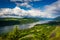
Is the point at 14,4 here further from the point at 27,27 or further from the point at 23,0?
the point at 27,27

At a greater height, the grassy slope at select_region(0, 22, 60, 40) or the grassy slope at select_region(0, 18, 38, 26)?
the grassy slope at select_region(0, 18, 38, 26)

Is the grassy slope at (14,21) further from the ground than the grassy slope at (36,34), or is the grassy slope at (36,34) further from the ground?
the grassy slope at (14,21)

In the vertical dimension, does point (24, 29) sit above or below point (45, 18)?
below

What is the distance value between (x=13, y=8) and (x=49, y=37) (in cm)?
84

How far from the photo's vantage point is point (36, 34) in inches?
87.9

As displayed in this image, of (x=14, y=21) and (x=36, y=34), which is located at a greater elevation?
(x=14, y=21)

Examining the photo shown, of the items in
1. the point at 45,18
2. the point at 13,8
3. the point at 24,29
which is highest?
the point at 13,8

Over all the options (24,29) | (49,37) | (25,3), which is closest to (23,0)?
(25,3)

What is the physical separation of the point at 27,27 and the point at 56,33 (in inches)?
21.0

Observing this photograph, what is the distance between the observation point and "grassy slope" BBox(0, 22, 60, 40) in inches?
87.2

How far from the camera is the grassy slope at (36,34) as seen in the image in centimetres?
221

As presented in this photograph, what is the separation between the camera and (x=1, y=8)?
2250 mm

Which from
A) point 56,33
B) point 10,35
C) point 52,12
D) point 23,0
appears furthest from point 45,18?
Answer: point 10,35

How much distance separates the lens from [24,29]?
7.40 feet
